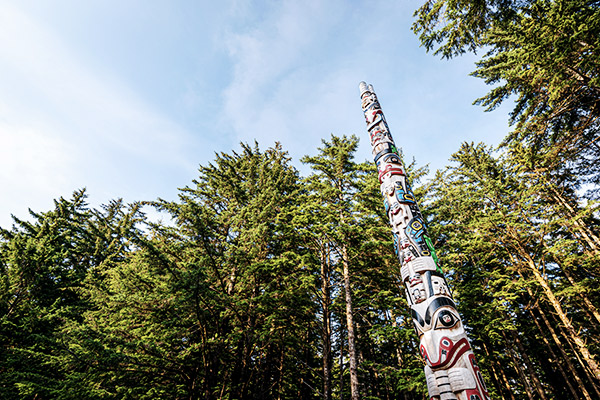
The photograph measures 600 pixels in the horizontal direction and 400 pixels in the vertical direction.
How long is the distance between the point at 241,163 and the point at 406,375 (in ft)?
43.4

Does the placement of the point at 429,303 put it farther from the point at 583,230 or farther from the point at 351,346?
the point at 583,230

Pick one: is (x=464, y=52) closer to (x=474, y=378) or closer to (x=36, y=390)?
(x=474, y=378)

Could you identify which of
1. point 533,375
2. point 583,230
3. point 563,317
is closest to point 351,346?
point 563,317

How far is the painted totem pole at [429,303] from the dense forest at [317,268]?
3.66 metres

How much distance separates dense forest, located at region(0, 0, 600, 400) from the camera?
8.04 meters

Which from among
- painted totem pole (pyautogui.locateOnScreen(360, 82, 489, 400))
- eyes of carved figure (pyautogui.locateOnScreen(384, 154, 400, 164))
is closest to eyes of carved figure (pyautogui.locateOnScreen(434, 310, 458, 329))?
painted totem pole (pyautogui.locateOnScreen(360, 82, 489, 400))

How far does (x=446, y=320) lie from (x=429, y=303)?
1.34 feet

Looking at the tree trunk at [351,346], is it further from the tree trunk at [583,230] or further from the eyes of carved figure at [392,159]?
→ the tree trunk at [583,230]

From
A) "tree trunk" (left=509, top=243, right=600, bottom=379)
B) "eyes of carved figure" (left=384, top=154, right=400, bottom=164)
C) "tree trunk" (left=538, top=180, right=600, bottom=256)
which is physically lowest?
"tree trunk" (left=509, top=243, right=600, bottom=379)

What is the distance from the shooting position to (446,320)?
15.8 ft

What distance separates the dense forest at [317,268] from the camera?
8039mm

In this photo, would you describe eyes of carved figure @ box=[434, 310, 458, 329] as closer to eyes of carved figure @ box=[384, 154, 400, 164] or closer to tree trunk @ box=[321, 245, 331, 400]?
eyes of carved figure @ box=[384, 154, 400, 164]

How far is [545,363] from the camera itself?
18.3 m

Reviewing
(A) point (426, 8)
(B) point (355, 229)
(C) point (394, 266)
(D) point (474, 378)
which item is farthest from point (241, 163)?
(D) point (474, 378)
